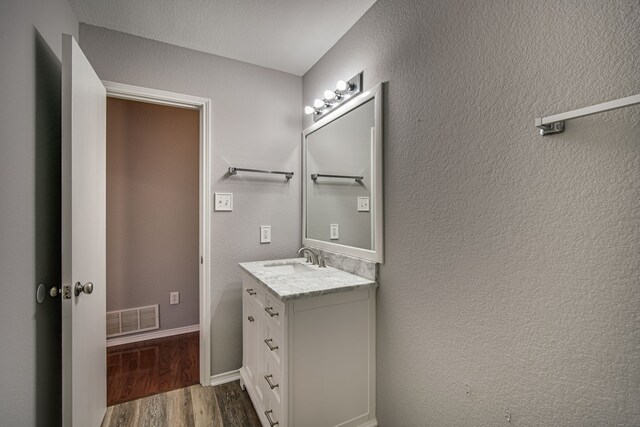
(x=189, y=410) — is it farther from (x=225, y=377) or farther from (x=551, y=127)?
(x=551, y=127)

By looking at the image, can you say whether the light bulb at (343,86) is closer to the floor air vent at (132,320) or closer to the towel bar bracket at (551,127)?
the towel bar bracket at (551,127)

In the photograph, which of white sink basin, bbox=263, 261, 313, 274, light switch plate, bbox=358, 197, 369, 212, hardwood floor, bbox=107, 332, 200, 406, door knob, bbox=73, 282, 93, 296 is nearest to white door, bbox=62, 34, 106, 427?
door knob, bbox=73, 282, 93, 296

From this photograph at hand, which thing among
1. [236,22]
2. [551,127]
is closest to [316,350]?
[551,127]

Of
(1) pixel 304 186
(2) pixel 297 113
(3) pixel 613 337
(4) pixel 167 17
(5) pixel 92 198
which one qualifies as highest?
(4) pixel 167 17

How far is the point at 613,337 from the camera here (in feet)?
2.46

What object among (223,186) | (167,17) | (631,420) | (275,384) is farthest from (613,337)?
(167,17)

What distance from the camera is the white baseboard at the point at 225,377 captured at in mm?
2062

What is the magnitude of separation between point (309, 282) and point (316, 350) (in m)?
0.33

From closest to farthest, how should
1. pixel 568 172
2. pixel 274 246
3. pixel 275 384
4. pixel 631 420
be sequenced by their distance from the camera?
pixel 631 420 → pixel 568 172 → pixel 275 384 → pixel 274 246

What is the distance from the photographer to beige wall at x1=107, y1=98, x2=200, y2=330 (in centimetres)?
263

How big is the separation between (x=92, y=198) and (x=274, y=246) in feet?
3.90

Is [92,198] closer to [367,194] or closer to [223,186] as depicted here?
[223,186]
